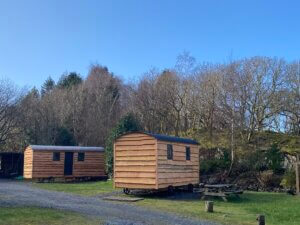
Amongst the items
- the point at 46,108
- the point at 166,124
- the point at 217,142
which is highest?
the point at 46,108

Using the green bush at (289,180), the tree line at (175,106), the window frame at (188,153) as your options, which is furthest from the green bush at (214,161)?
the window frame at (188,153)

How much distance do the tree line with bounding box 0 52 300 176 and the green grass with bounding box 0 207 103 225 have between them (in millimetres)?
14221

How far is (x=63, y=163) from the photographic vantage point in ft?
85.2

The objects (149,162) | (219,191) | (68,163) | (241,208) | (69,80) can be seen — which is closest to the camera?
(241,208)

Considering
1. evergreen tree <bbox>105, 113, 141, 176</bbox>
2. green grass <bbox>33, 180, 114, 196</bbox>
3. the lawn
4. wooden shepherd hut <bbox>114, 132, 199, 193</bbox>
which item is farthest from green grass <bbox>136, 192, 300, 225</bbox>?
evergreen tree <bbox>105, 113, 141, 176</bbox>

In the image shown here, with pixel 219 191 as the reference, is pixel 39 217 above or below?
below

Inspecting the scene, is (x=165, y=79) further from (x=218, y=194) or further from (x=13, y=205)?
(x=13, y=205)

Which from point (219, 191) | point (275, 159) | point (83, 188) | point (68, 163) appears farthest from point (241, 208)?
point (68, 163)

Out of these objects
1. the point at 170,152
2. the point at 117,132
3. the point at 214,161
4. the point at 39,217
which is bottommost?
the point at 39,217

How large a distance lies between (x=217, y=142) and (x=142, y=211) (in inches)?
498

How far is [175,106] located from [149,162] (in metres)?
13.6

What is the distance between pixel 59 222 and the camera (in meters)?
8.71

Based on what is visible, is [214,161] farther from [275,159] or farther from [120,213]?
[120,213]

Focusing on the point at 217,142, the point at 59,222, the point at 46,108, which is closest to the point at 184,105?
the point at 217,142
